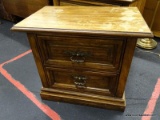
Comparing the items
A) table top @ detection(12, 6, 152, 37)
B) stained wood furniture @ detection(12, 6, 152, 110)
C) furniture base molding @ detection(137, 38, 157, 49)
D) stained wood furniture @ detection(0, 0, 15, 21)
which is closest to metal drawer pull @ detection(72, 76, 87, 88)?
stained wood furniture @ detection(12, 6, 152, 110)

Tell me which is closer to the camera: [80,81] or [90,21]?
[90,21]

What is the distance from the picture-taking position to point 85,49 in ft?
2.73

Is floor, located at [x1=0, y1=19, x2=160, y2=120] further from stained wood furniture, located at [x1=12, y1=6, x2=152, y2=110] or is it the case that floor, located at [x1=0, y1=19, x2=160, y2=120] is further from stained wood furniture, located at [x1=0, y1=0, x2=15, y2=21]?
stained wood furniture, located at [x1=0, y1=0, x2=15, y2=21]

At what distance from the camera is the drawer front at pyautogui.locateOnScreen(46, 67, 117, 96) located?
37.8 inches

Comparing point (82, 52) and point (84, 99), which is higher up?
point (82, 52)

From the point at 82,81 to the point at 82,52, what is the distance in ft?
0.85

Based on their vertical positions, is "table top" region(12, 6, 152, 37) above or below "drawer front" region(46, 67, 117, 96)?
above

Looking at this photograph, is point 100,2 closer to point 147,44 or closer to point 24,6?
point 147,44

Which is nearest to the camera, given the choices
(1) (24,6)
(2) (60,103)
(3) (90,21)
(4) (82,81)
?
(3) (90,21)

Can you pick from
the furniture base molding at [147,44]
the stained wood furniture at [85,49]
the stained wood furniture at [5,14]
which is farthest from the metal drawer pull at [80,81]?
the stained wood furniture at [5,14]

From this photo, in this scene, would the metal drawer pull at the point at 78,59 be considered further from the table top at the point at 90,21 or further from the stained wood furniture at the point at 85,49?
the table top at the point at 90,21

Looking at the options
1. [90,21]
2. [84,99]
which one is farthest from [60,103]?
[90,21]

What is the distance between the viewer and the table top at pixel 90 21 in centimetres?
73

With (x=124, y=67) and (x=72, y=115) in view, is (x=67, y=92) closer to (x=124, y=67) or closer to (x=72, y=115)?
(x=72, y=115)
